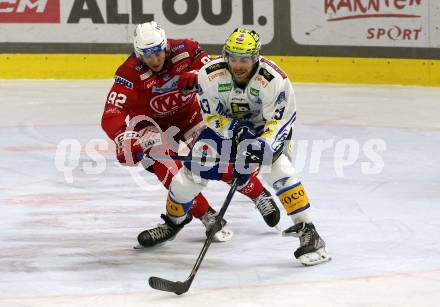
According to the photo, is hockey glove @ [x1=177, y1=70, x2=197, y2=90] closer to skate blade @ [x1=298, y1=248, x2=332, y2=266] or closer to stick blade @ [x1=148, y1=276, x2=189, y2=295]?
skate blade @ [x1=298, y1=248, x2=332, y2=266]

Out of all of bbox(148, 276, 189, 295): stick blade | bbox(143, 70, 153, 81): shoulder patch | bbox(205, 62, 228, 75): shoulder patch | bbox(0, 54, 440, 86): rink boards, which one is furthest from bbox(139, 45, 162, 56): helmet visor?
bbox(0, 54, 440, 86): rink boards

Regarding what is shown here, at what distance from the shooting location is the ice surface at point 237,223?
485cm

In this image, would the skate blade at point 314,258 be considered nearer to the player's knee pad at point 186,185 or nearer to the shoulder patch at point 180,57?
the player's knee pad at point 186,185

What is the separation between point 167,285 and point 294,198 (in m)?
0.94

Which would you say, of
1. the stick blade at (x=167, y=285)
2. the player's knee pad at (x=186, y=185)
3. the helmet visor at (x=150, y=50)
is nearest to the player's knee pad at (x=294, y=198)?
the player's knee pad at (x=186, y=185)

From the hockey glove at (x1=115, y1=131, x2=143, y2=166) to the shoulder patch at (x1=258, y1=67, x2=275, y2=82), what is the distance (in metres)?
0.76

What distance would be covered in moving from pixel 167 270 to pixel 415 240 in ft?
4.52

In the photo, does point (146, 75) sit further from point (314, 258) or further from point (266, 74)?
point (314, 258)

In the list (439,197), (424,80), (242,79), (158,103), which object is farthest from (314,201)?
(424,80)

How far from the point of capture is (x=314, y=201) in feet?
22.3

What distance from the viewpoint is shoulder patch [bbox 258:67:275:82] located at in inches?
211

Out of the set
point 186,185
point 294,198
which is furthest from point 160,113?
point 294,198

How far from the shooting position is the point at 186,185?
557 centimetres

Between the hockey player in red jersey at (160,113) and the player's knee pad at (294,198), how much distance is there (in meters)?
0.56
